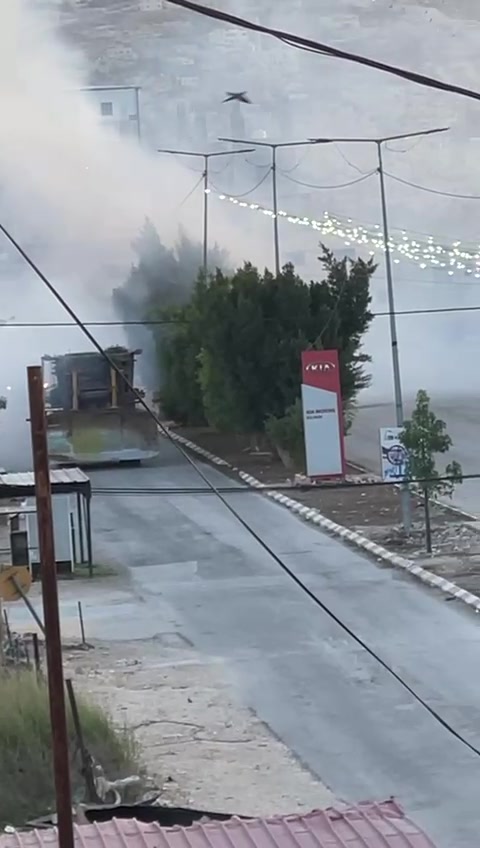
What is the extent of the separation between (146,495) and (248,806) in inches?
470

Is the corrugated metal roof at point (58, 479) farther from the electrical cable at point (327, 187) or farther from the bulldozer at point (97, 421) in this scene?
the electrical cable at point (327, 187)

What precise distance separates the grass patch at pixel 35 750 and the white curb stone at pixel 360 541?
3226mm

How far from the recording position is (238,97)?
2781 cm

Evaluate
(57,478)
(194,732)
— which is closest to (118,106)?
Result: (57,478)

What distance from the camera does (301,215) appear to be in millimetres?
28406

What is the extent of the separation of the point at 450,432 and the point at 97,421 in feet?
22.7

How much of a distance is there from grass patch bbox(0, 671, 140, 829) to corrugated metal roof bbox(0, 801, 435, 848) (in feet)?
8.24

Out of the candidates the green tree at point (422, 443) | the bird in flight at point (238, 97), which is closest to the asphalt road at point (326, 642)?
the green tree at point (422, 443)

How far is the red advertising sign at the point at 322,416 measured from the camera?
743 inches

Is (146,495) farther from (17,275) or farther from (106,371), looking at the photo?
(17,275)

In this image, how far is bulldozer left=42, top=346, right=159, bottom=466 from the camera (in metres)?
19.9

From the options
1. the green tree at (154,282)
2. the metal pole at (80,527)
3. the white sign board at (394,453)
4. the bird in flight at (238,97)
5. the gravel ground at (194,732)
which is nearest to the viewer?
the gravel ground at (194,732)

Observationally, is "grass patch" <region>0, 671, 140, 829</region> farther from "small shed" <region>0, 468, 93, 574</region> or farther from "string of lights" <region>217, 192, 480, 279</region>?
"string of lights" <region>217, 192, 480, 279</region>

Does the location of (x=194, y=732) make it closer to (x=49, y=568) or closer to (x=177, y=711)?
(x=177, y=711)
